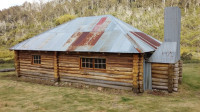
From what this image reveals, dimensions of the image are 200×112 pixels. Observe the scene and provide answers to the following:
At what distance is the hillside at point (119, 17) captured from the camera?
191 feet

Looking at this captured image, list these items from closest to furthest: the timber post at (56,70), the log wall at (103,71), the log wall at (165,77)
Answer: the log wall at (165,77) < the log wall at (103,71) < the timber post at (56,70)

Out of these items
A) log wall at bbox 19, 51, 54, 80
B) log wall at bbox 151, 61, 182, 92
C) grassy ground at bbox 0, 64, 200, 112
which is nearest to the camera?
grassy ground at bbox 0, 64, 200, 112

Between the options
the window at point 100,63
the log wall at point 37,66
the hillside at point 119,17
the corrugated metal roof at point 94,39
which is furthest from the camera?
the hillside at point 119,17

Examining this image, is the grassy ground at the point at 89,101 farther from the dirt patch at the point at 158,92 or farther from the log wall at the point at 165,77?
the log wall at the point at 165,77

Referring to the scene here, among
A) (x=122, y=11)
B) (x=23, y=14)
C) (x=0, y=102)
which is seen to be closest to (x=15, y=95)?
(x=0, y=102)

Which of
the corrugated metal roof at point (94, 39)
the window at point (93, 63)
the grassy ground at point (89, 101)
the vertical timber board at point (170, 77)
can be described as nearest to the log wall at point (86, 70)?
the window at point (93, 63)

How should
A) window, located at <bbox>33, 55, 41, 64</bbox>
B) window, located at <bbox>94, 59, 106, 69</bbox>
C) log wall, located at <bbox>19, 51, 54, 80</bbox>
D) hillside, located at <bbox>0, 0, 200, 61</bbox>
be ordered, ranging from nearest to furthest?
window, located at <bbox>94, 59, 106, 69</bbox> → log wall, located at <bbox>19, 51, 54, 80</bbox> → window, located at <bbox>33, 55, 41, 64</bbox> → hillside, located at <bbox>0, 0, 200, 61</bbox>

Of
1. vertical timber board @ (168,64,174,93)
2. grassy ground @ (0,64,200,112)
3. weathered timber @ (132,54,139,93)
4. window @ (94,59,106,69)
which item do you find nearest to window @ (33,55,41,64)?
grassy ground @ (0,64,200,112)

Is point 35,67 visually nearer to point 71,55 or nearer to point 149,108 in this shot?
point 71,55

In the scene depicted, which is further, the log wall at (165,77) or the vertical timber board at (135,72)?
the log wall at (165,77)

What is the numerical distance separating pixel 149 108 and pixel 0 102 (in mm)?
7941

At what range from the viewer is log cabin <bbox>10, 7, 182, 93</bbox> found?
447 inches

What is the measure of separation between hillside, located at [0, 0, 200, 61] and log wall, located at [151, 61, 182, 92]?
3225 cm

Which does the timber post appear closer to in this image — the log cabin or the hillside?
the log cabin
